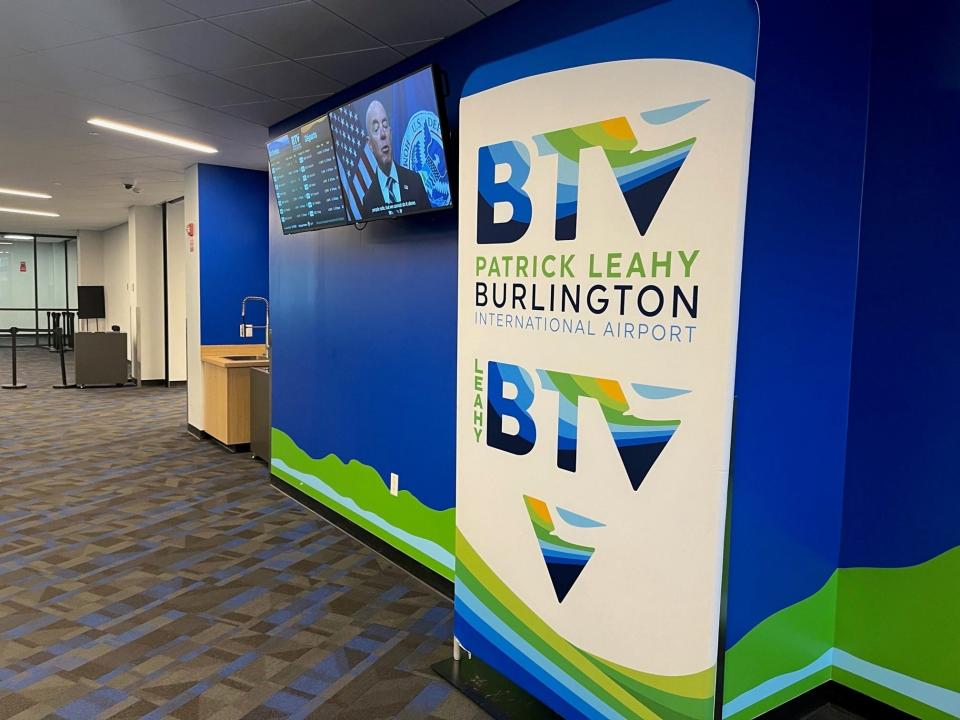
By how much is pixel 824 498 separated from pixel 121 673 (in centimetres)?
279

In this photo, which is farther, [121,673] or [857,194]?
[121,673]

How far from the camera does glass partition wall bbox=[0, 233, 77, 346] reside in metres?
16.0

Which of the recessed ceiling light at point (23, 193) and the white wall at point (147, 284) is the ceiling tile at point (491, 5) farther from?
the white wall at point (147, 284)

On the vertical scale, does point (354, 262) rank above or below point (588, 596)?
above

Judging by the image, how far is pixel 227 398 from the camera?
6.62m

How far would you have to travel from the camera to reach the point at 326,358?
15.4ft

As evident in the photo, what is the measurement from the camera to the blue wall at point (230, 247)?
6.98 m

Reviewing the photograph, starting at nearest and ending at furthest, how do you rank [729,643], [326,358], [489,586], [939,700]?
[729,643], [939,700], [489,586], [326,358]

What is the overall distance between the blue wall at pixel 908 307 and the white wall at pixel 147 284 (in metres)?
10.2

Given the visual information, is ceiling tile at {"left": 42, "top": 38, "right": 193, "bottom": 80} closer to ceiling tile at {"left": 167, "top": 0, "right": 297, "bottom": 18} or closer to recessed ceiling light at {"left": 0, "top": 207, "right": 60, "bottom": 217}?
ceiling tile at {"left": 167, "top": 0, "right": 297, "bottom": 18}

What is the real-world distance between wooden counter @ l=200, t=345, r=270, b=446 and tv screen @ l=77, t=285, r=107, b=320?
6369 mm

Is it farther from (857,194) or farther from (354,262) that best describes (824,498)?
(354,262)

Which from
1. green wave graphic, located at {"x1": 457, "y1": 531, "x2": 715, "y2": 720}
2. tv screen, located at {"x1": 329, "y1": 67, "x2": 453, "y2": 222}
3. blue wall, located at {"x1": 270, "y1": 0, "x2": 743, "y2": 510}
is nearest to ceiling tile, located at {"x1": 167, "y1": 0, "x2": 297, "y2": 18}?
tv screen, located at {"x1": 329, "y1": 67, "x2": 453, "y2": 222}

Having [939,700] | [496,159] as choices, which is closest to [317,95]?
[496,159]
